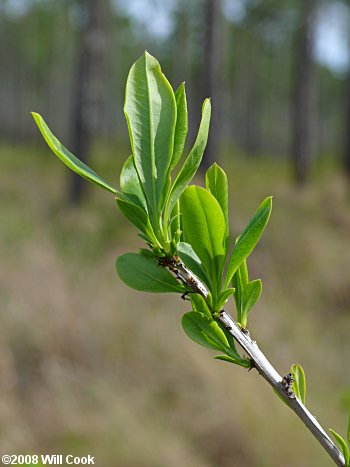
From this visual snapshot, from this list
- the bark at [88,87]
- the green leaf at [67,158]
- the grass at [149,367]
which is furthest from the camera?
the bark at [88,87]

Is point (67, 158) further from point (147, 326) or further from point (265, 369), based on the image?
A: point (147, 326)

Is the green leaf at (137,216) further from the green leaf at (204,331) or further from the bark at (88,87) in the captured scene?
the bark at (88,87)

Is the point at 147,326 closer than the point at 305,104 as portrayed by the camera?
Yes

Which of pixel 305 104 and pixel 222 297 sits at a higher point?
pixel 305 104

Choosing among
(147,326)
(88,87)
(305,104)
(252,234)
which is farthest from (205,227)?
(305,104)

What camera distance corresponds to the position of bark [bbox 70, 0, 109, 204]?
750 cm

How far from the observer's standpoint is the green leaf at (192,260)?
0.32 m

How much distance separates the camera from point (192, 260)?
1.08 feet

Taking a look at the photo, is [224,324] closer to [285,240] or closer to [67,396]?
[67,396]

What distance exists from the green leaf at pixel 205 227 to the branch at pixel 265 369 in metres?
0.01

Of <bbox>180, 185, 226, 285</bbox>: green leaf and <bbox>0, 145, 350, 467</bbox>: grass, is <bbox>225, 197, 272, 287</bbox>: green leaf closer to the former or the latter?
<bbox>180, 185, 226, 285</bbox>: green leaf

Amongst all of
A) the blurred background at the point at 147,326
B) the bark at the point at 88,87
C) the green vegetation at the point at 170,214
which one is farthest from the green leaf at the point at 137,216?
the bark at the point at 88,87

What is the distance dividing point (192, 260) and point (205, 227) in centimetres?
3

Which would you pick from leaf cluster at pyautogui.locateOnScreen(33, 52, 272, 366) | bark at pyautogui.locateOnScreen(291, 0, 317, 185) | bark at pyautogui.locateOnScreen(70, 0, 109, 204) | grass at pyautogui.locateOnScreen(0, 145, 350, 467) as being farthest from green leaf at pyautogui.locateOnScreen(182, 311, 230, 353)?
bark at pyautogui.locateOnScreen(291, 0, 317, 185)
